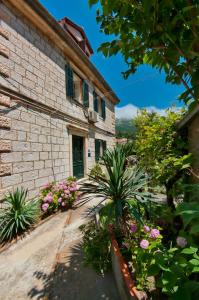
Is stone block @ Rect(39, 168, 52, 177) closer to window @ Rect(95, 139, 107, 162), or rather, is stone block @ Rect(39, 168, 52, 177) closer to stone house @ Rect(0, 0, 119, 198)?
stone house @ Rect(0, 0, 119, 198)

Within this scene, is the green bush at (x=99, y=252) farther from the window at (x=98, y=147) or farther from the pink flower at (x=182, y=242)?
the window at (x=98, y=147)

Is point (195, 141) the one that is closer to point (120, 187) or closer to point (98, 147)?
point (120, 187)

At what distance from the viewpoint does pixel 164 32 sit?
0.88m

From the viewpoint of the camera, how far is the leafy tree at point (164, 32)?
2.68 ft

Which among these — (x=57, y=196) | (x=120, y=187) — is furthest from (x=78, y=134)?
(x=120, y=187)

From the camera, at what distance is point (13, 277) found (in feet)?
7.48

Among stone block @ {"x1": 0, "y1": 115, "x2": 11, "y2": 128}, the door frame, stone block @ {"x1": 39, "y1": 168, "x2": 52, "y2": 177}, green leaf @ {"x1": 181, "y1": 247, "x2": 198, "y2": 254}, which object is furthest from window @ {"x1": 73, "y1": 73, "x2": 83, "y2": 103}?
green leaf @ {"x1": 181, "y1": 247, "x2": 198, "y2": 254}

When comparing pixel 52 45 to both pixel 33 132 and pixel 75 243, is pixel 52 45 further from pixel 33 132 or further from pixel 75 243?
pixel 75 243

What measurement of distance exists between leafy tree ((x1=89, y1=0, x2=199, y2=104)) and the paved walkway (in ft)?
7.68

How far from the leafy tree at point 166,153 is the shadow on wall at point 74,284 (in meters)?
1.67

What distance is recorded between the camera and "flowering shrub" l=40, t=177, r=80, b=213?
446cm

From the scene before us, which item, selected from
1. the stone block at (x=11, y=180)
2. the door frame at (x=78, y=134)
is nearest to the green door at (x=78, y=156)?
the door frame at (x=78, y=134)

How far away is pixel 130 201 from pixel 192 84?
5.97 ft

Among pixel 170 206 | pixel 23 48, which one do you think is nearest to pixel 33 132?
pixel 23 48
